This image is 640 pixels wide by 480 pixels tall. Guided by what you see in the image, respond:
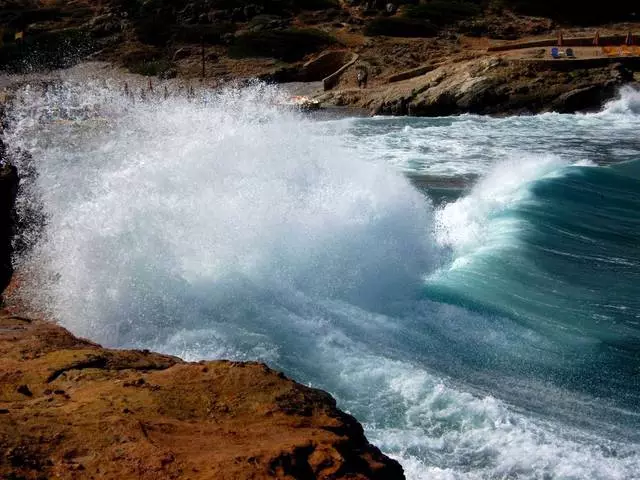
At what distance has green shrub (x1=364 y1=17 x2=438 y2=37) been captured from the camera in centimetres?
3884

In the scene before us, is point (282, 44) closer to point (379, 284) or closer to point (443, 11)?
point (443, 11)

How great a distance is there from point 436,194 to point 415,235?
3999 millimetres

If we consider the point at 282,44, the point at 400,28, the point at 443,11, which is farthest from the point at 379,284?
the point at 443,11

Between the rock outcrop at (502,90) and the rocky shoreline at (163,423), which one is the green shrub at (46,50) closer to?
the rock outcrop at (502,90)

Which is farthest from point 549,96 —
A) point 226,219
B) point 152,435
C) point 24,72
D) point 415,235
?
→ point 24,72

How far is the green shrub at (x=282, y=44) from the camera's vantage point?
37.0 m

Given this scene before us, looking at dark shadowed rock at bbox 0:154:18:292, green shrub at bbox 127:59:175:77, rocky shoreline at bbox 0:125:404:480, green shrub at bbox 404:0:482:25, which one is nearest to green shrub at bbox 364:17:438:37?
green shrub at bbox 404:0:482:25

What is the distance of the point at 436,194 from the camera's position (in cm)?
1401

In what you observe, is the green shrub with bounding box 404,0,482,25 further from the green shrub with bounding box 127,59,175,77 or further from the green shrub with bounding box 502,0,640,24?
the green shrub with bounding box 127,59,175,77

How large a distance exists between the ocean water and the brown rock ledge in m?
1.37

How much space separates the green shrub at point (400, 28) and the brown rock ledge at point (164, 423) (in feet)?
121

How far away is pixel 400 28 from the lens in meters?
39.1

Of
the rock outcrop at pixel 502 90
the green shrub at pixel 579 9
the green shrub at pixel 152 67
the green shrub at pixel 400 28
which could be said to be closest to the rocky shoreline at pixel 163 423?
the rock outcrop at pixel 502 90

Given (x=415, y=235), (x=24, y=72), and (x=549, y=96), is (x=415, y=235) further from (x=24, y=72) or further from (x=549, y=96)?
(x=24, y=72)
